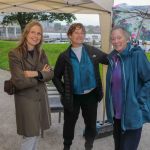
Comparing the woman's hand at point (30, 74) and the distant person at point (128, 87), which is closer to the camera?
the distant person at point (128, 87)

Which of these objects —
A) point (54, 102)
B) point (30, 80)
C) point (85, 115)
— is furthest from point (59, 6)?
point (30, 80)

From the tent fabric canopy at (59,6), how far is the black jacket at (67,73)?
94cm

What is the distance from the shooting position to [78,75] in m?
4.33

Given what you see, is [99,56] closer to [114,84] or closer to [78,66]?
[78,66]

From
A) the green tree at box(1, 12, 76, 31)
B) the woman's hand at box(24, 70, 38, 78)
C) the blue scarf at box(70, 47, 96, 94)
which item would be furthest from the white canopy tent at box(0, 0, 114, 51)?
the green tree at box(1, 12, 76, 31)

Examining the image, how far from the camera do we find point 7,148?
5102 mm

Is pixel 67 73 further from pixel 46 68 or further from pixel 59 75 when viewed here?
pixel 46 68

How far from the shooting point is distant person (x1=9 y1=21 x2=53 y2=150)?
151 inches

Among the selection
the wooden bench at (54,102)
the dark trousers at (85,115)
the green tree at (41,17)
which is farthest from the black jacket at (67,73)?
the green tree at (41,17)

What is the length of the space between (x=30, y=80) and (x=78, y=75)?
2.41ft

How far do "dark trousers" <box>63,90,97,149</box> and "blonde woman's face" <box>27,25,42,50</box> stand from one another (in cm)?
96

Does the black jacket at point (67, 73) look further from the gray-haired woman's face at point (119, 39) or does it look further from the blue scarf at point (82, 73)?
the gray-haired woman's face at point (119, 39)

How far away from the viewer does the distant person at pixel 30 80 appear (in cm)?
384

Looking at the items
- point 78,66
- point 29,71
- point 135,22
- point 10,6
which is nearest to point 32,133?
point 29,71
